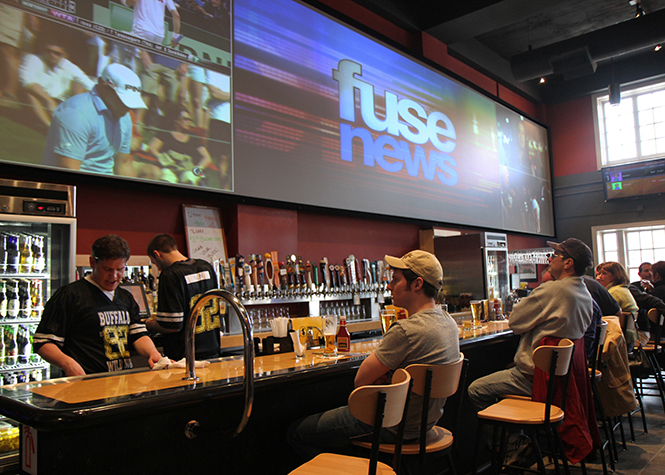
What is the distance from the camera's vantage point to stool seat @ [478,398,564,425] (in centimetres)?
254

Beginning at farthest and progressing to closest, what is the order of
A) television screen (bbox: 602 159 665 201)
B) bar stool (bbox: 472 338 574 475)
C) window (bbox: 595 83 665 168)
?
window (bbox: 595 83 665 168) → television screen (bbox: 602 159 665 201) → bar stool (bbox: 472 338 574 475)

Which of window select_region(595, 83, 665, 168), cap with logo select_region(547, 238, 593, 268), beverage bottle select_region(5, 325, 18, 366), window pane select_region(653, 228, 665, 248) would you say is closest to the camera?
beverage bottle select_region(5, 325, 18, 366)

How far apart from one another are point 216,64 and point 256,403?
325 centimetres

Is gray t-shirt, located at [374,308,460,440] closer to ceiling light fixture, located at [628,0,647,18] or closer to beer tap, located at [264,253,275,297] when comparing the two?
beer tap, located at [264,253,275,297]

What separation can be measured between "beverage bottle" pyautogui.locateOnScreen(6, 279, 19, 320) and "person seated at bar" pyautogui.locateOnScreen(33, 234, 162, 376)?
25.8 inches

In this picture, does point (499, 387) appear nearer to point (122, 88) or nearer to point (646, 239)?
point (122, 88)

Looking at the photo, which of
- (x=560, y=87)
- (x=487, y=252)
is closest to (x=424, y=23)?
(x=487, y=252)

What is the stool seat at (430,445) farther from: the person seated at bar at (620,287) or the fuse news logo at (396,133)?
the fuse news logo at (396,133)

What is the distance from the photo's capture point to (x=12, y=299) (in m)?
3.06

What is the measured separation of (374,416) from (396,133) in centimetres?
502

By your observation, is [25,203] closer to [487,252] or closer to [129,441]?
[129,441]

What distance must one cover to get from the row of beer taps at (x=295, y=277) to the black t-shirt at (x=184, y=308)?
3.61 ft

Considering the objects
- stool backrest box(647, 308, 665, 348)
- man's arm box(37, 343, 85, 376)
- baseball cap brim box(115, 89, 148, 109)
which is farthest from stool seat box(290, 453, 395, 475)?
stool backrest box(647, 308, 665, 348)

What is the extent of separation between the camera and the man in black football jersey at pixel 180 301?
3.00 meters
